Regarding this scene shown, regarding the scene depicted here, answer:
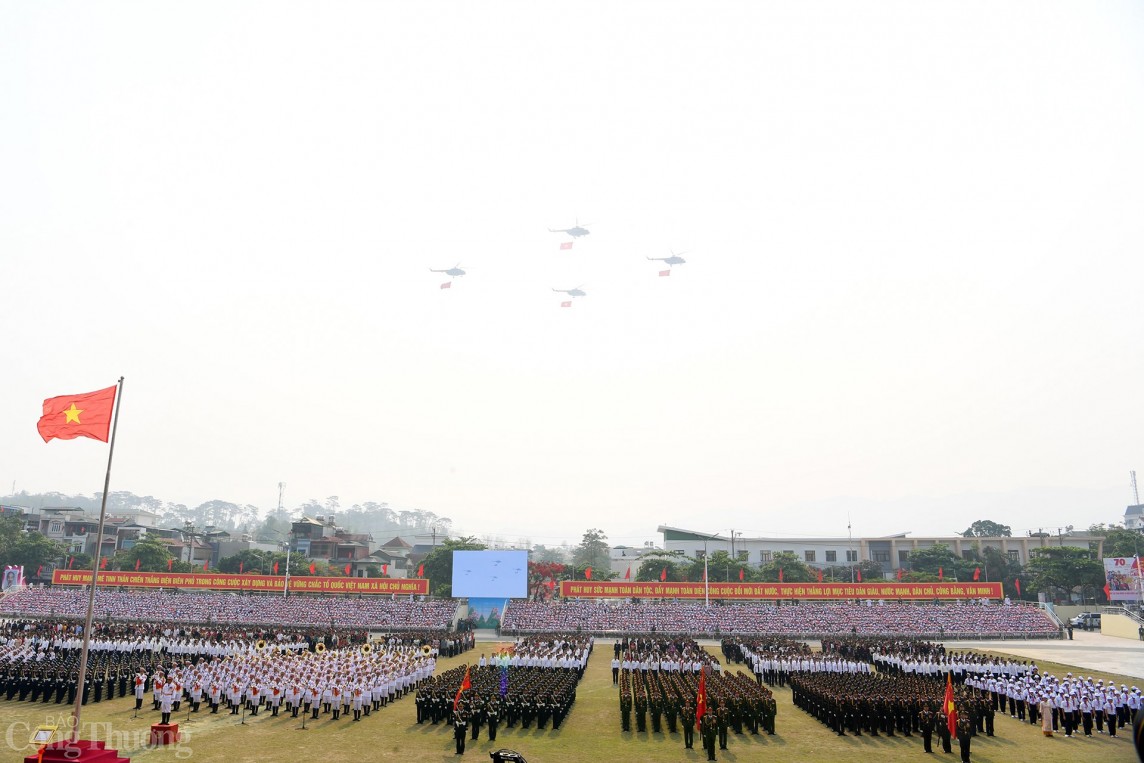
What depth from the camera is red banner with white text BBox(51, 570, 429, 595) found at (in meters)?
52.0

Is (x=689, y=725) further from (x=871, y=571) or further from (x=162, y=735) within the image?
(x=871, y=571)

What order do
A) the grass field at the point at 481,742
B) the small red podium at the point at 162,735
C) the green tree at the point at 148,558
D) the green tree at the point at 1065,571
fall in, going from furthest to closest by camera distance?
1. the green tree at the point at 148,558
2. the green tree at the point at 1065,571
3. the small red podium at the point at 162,735
4. the grass field at the point at 481,742

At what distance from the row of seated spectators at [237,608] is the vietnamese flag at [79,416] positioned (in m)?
33.0

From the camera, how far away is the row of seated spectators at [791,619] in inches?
1773

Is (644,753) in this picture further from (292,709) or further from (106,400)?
(106,400)

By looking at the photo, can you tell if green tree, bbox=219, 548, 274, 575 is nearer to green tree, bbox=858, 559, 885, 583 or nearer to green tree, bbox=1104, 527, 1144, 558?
green tree, bbox=858, 559, 885, 583

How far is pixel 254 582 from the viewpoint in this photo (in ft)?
171

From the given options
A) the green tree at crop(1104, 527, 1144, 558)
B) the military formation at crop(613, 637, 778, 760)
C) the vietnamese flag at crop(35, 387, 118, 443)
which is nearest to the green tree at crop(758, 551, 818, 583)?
the green tree at crop(1104, 527, 1144, 558)

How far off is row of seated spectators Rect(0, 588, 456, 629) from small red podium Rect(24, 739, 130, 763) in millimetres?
34234

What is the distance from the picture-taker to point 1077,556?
60.7m

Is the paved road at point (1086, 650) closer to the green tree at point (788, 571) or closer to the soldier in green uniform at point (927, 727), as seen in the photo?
the soldier in green uniform at point (927, 727)

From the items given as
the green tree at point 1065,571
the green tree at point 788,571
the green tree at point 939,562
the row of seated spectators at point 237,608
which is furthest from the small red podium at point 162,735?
the green tree at point 939,562

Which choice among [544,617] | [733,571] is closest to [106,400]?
[544,617]

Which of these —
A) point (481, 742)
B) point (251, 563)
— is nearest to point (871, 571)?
point (251, 563)
